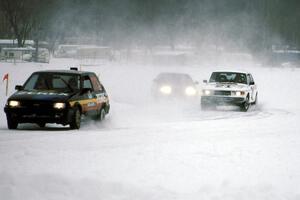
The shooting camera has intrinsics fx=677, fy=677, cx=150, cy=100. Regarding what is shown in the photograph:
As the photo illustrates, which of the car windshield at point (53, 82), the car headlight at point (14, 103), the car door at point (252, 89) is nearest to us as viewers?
the car headlight at point (14, 103)

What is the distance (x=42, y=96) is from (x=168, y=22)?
10344 centimetres

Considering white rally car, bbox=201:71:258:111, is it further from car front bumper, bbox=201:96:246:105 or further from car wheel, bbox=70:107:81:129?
car wheel, bbox=70:107:81:129

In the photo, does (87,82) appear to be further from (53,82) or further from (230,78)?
(230,78)

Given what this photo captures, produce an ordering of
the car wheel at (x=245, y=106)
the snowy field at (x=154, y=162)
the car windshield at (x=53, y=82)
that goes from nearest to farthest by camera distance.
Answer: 1. the snowy field at (x=154, y=162)
2. the car windshield at (x=53, y=82)
3. the car wheel at (x=245, y=106)

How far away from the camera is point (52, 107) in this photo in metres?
14.8

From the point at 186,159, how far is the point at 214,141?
111 inches

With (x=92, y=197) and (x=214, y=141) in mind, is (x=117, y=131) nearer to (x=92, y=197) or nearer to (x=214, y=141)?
(x=214, y=141)

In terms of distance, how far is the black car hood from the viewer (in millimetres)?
14898

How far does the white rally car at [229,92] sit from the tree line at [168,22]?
79788mm

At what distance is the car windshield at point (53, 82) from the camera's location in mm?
15820

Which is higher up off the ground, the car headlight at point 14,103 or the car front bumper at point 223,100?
the car headlight at point 14,103

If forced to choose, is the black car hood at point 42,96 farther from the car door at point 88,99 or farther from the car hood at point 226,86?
the car hood at point 226,86

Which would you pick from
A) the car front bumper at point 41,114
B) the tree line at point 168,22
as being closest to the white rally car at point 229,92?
the car front bumper at point 41,114

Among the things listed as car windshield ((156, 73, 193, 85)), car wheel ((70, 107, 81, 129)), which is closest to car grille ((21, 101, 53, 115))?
car wheel ((70, 107, 81, 129))
